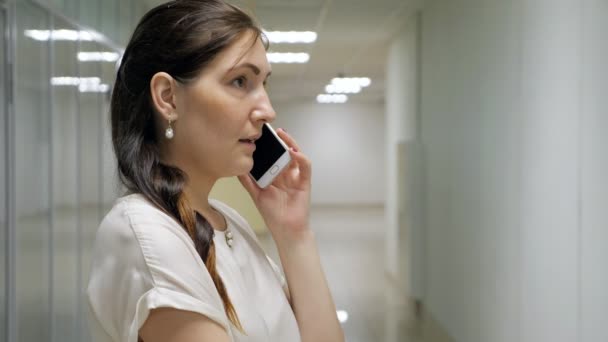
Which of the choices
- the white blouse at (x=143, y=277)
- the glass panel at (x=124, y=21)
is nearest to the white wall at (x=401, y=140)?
the glass panel at (x=124, y=21)

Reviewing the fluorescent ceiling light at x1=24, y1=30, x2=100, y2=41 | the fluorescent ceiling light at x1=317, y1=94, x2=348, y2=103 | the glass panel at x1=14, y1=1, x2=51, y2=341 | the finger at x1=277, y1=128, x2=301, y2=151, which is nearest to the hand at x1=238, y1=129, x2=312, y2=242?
the finger at x1=277, y1=128, x2=301, y2=151

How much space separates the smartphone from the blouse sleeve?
19.7 inches

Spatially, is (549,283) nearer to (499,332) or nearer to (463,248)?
(499,332)

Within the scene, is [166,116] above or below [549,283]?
above

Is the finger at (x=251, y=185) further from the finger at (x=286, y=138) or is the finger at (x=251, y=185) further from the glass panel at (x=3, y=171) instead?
the glass panel at (x=3, y=171)

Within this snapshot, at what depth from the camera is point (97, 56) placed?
6410mm

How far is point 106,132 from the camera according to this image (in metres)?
6.71

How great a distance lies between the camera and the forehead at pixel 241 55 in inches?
51.9

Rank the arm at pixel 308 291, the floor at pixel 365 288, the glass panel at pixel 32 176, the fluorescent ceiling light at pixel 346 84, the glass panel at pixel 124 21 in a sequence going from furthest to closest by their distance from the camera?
1. the fluorescent ceiling light at pixel 346 84
2. the floor at pixel 365 288
3. the glass panel at pixel 124 21
4. the glass panel at pixel 32 176
5. the arm at pixel 308 291

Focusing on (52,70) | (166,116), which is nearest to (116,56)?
(52,70)

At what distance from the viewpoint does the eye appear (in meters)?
1.34

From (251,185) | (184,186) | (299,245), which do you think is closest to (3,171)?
(251,185)

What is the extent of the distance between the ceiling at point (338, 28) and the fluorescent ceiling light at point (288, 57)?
20cm

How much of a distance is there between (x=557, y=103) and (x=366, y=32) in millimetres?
6534
